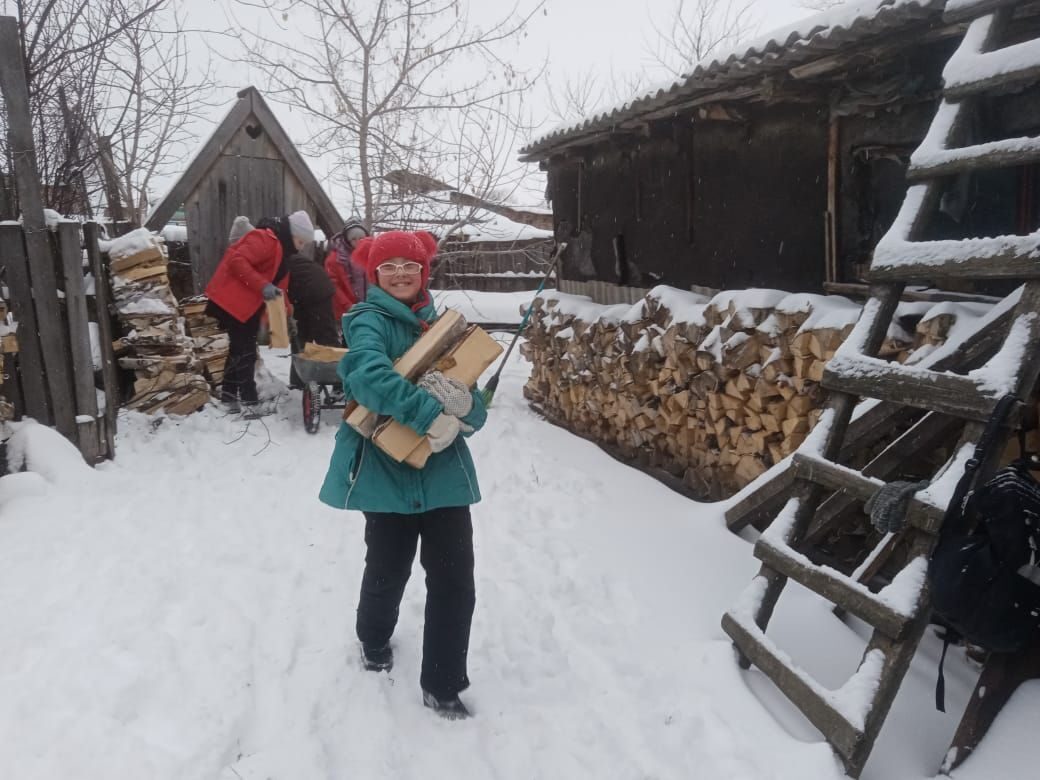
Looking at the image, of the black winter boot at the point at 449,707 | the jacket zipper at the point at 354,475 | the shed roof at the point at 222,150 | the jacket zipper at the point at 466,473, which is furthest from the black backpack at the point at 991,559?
the shed roof at the point at 222,150

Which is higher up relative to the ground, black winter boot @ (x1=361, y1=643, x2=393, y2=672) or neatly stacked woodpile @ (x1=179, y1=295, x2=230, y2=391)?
neatly stacked woodpile @ (x1=179, y1=295, x2=230, y2=391)

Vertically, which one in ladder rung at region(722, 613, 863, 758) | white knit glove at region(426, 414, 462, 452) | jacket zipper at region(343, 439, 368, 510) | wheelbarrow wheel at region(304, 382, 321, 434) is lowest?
ladder rung at region(722, 613, 863, 758)

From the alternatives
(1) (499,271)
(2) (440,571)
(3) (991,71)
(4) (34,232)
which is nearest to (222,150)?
(4) (34,232)

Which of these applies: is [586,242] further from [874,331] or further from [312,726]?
[312,726]

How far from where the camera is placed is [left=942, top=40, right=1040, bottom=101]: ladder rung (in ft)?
8.24

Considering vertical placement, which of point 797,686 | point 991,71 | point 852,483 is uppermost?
point 991,71

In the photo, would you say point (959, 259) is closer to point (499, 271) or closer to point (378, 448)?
point (378, 448)

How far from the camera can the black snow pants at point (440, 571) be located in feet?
9.25

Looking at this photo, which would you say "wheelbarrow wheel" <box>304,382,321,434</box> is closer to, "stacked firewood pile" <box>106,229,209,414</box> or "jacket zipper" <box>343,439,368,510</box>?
"stacked firewood pile" <box>106,229,209,414</box>

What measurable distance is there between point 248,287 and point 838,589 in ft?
20.3

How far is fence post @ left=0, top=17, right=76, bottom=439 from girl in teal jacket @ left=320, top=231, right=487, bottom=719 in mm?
3639

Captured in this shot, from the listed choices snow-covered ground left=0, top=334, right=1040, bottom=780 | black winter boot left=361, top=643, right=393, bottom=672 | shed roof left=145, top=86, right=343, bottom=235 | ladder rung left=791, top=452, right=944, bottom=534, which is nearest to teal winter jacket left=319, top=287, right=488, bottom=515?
black winter boot left=361, top=643, right=393, bottom=672

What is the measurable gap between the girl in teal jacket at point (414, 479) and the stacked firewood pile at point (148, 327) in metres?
4.47

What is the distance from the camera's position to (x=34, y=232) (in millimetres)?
5133
